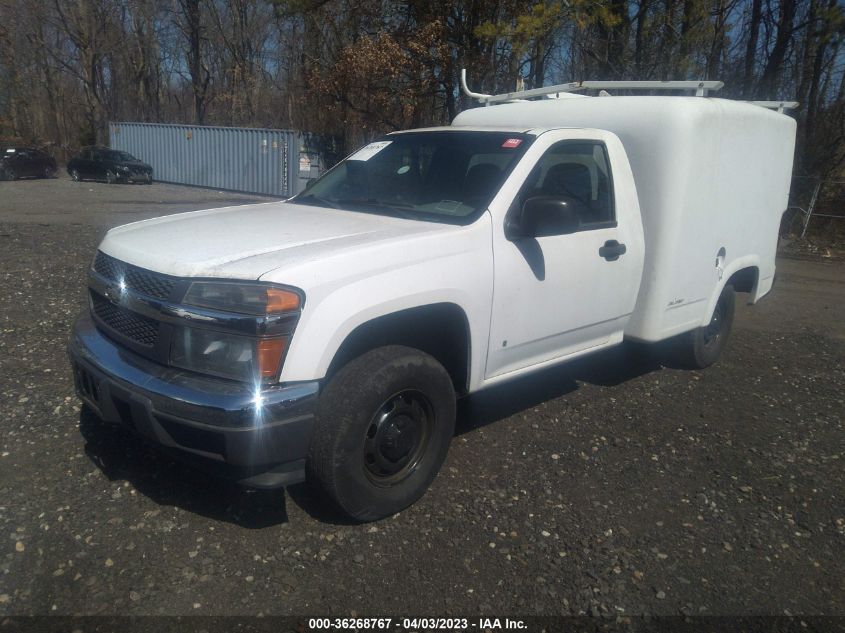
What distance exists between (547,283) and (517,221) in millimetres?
418

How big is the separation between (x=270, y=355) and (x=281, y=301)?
0.75 feet

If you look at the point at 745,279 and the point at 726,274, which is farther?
the point at 745,279

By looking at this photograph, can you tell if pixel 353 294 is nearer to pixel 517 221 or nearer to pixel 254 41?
pixel 517 221

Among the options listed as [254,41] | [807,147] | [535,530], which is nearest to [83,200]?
[807,147]

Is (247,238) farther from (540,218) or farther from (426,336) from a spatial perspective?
(540,218)

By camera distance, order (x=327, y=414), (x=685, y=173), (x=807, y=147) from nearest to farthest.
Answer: (x=327, y=414), (x=685, y=173), (x=807, y=147)

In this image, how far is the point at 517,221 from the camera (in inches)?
154

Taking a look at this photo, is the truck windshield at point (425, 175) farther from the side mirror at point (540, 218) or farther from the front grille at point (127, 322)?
the front grille at point (127, 322)

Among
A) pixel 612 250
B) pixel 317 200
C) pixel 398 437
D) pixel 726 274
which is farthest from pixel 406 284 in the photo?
pixel 726 274

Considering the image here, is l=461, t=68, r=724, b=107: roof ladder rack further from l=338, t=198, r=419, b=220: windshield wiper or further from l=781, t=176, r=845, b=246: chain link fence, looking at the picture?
l=781, t=176, r=845, b=246: chain link fence

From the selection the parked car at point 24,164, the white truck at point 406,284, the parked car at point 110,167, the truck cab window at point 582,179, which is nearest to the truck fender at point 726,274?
the white truck at point 406,284

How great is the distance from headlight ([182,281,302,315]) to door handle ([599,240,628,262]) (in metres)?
2.23

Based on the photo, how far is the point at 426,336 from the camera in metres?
3.75

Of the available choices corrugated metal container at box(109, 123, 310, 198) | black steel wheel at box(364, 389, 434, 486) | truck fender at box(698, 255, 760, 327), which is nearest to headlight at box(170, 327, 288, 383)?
black steel wheel at box(364, 389, 434, 486)
